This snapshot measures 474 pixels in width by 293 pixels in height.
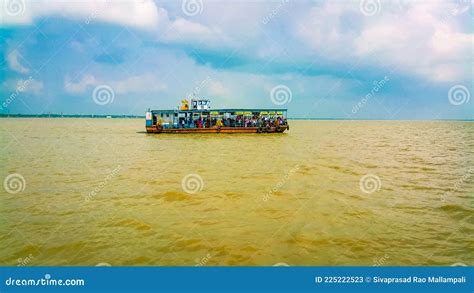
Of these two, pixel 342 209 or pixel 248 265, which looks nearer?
pixel 248 265

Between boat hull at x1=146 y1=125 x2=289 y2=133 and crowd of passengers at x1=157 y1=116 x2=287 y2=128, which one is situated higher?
crowd of passengers at x1=157 y1=116 x2=287 y2=128

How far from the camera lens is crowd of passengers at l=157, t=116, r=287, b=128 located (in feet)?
140

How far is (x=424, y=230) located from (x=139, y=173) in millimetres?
11420

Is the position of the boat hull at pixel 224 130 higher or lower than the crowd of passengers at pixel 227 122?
lower

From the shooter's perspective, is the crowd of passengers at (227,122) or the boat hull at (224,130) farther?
the crowd of passengers at (227,122)

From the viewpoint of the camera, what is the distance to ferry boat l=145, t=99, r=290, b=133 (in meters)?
42.1

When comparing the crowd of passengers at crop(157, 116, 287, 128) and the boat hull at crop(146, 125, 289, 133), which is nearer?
the boat hull at crop(146, 125, 289, 133)

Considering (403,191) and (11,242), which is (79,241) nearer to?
(11,242)

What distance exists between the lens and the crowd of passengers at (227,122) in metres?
42.6

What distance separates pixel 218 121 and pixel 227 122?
4.43 ft

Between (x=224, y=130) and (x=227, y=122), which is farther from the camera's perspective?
(x=227, y=122)

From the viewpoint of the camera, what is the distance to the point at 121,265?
575cm

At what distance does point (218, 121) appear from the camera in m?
42.3
